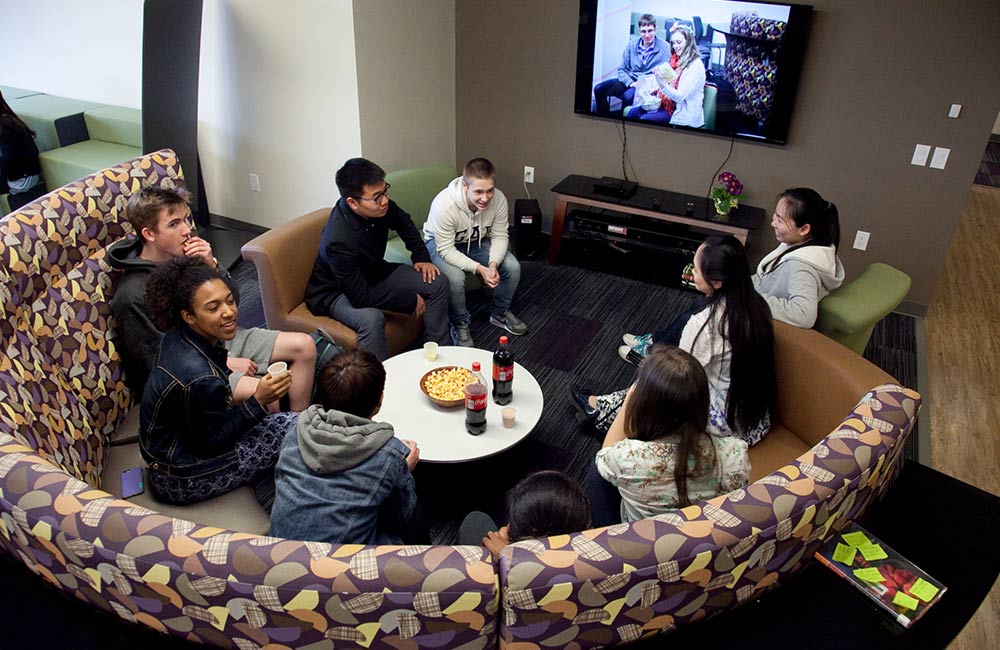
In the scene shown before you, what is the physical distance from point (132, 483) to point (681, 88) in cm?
360

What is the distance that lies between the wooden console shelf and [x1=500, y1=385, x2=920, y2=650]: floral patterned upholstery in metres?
2.65

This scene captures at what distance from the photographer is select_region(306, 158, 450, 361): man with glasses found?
310cm

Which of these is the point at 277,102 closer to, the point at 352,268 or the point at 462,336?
the point at 352,268

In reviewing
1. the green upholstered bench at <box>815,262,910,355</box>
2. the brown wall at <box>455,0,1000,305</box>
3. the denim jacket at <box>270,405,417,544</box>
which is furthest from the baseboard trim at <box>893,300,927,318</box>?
the denim jacket at <box>270,405,417,544</box>

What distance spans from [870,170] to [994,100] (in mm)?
644

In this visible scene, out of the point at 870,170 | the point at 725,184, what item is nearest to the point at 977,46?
the point at 870,170

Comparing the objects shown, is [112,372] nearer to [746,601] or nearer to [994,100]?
[746,601]

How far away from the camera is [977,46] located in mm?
3508

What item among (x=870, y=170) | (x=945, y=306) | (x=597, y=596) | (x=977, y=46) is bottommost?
(x=945, y=306)

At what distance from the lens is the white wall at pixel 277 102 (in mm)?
3941

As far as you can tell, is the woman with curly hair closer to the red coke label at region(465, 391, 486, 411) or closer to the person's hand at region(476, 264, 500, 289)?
the red coke label at region(465, 391, 486, 411)

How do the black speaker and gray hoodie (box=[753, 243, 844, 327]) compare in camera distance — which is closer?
gray hoodie (box=[753, 243, 844, 327])

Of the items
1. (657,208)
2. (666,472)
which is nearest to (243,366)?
(666,472)

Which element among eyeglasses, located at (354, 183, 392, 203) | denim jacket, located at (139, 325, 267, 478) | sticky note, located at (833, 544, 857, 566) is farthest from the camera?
eyeglasses, located at (354, 183, 392, 203)
